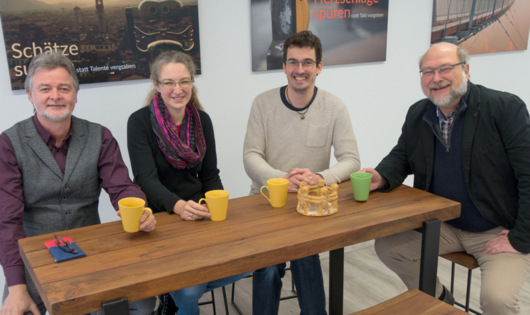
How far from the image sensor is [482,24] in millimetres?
3869

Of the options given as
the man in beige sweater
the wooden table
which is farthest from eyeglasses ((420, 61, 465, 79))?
the wooden table

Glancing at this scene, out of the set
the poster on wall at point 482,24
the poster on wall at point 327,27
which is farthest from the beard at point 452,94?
the poster on wall at point 482,24

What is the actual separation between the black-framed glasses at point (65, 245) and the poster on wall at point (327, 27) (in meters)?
1.83

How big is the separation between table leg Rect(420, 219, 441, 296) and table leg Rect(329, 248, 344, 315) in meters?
0.31

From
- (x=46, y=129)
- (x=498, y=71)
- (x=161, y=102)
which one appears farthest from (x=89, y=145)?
(x=498, y=71)

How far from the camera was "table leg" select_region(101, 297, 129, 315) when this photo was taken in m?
1.19

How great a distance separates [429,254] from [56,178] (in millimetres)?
1438

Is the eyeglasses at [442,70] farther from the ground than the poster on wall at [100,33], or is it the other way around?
the poster on wall at [100,33]

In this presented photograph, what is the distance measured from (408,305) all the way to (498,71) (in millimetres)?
3213

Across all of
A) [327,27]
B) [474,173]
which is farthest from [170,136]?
[327,27]

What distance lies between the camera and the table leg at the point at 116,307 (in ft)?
3.91

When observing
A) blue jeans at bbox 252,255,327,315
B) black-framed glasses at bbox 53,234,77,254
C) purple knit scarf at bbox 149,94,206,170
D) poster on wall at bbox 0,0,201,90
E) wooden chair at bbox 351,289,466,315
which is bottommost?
blue jeans at bbox 252,255,327,315

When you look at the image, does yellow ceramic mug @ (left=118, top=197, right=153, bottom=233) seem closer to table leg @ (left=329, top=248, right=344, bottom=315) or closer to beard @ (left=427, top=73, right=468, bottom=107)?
table leg @ (left=329, top=248, right=344, bottom=315)

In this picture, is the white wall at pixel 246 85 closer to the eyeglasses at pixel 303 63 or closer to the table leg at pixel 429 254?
the eyeglasses at pixel 303 63
